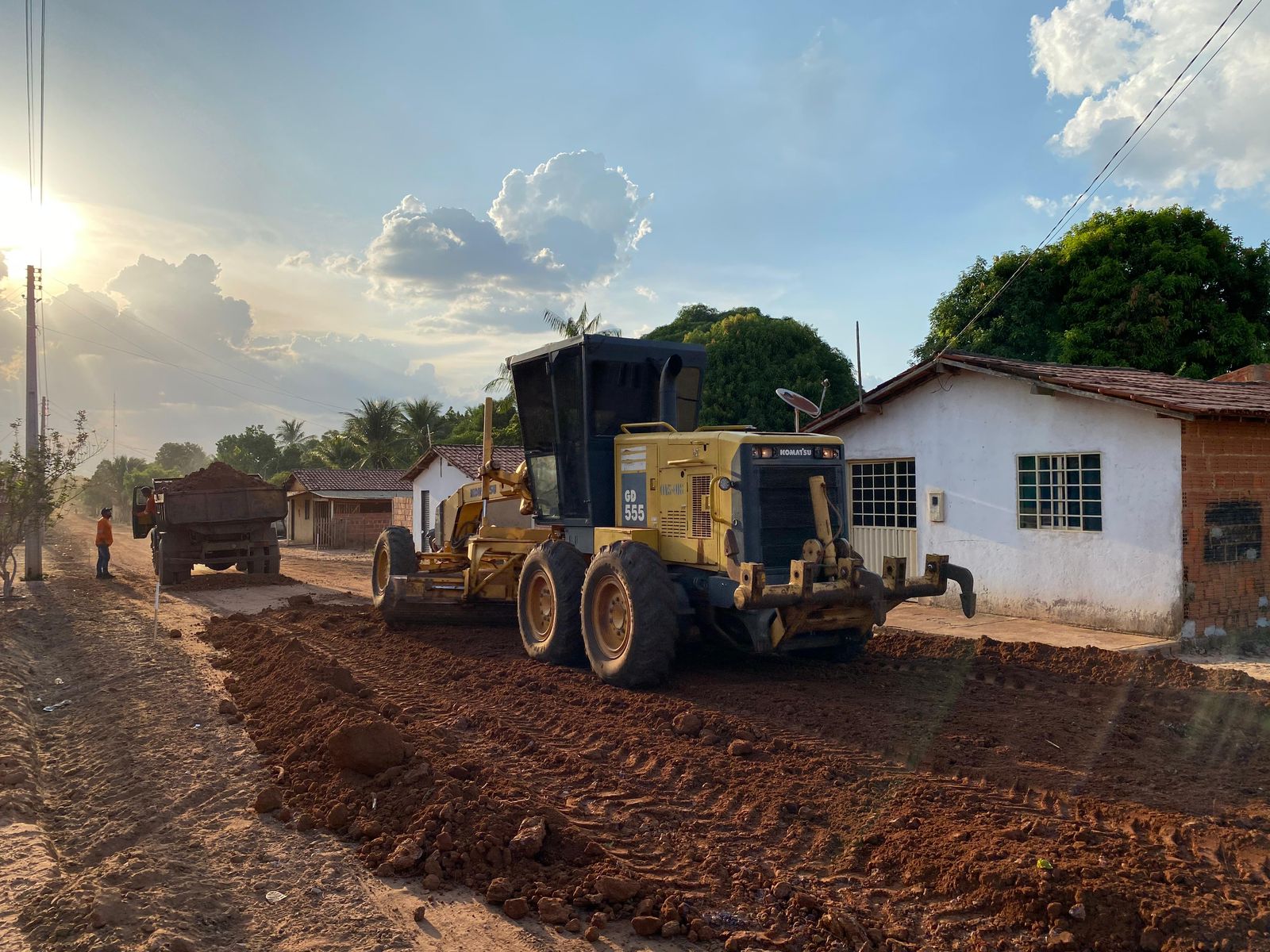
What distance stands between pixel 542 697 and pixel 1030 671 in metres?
4.36

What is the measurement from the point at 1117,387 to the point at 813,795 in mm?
7814

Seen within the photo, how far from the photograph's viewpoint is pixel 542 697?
7539 millimetres

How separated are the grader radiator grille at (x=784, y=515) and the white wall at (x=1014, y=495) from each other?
486 centimetres

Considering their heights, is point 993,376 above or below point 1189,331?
below

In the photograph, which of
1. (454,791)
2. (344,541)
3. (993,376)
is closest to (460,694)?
(454,791)

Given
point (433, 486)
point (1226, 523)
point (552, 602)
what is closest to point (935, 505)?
point (1226, 523)

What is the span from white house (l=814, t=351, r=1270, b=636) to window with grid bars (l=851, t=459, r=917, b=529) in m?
0.05

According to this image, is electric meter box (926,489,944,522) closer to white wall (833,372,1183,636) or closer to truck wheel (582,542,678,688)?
white wall (833,372,1183,636)

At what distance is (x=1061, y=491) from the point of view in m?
11.7

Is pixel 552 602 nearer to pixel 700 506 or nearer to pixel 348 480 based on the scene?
pixel 700 506

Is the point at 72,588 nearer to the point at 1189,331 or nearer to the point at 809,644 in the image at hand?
the point at 809,644

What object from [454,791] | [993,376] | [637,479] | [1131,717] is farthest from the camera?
[993,376]

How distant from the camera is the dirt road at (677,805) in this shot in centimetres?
382

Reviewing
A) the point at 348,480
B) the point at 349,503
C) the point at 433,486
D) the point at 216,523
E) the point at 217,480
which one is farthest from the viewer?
the point at 348,480
